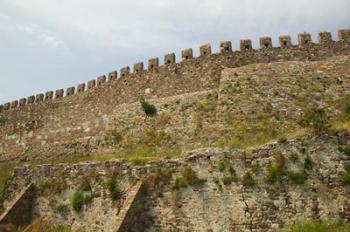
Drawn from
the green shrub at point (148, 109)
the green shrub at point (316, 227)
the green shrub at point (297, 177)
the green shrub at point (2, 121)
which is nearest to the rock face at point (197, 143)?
the green shrub at point (297, 177)

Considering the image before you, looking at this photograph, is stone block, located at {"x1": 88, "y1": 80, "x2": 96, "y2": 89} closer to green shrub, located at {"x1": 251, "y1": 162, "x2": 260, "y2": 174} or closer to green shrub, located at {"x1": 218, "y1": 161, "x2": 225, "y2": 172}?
green shrub, located at {"x1": 218, "y1": 161, "x2": 225, "y2": 172}

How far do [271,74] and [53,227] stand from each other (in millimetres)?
16801

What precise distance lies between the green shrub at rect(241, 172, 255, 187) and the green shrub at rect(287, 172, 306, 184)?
4.35 feet

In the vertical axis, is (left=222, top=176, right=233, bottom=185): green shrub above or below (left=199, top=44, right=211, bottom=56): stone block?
below

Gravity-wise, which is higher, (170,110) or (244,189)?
(170,110)

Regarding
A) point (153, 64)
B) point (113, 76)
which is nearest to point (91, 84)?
point (113, 76)

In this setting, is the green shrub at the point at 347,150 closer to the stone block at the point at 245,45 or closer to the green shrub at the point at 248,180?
the green shrub at the point at 248,180

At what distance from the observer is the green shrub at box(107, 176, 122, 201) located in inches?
671

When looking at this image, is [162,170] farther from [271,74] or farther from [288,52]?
[288,52]

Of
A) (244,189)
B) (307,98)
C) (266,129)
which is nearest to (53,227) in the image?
(244,189)

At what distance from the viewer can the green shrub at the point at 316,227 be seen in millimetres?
12695

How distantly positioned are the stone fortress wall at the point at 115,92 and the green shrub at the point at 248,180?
14.6 m

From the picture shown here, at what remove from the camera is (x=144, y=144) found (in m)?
28.0

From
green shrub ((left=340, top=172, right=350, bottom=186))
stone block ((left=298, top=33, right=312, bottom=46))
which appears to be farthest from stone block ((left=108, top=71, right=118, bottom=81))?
green shrub ((left=340, top=172, right=350, bottom=186))
